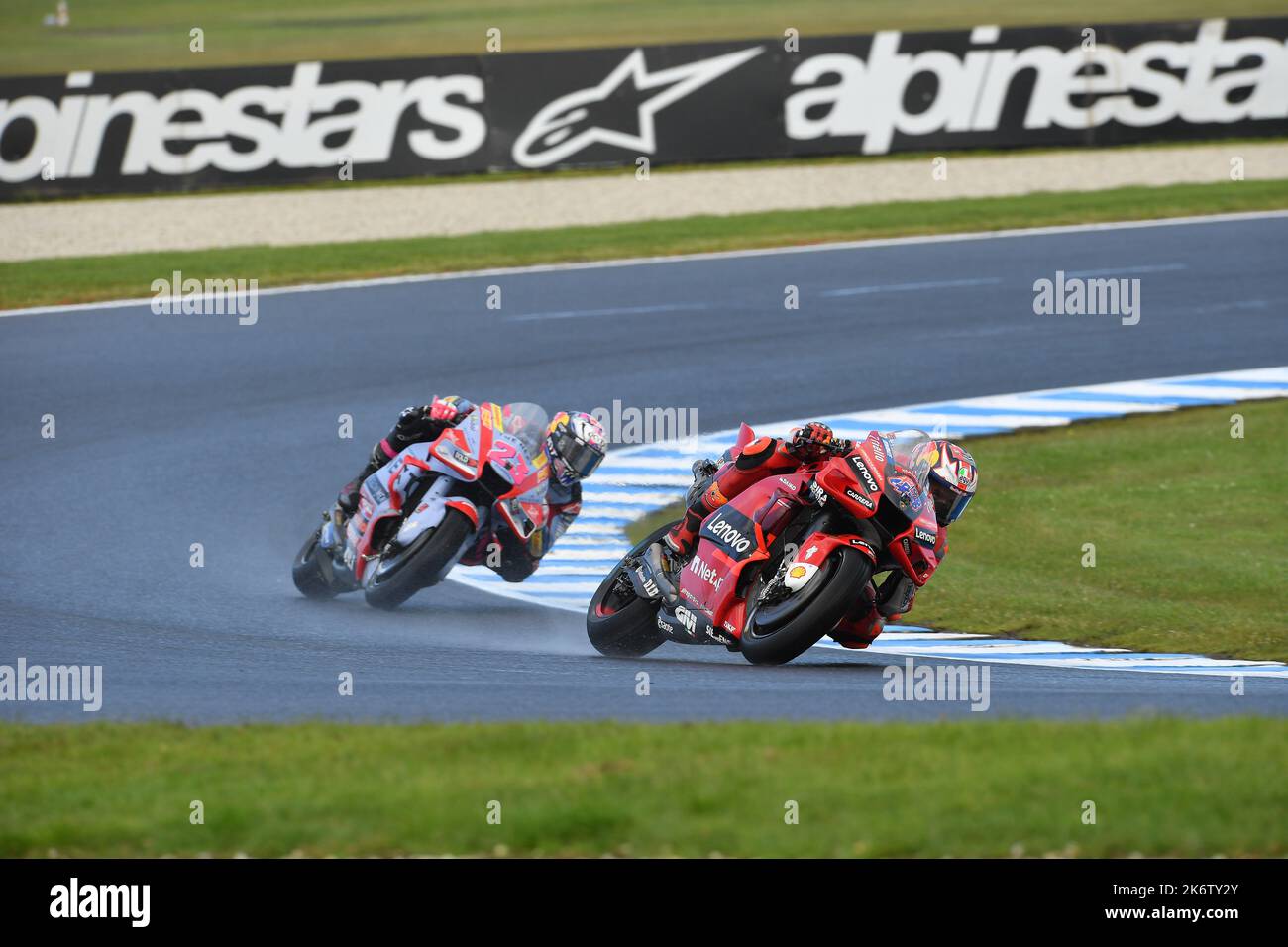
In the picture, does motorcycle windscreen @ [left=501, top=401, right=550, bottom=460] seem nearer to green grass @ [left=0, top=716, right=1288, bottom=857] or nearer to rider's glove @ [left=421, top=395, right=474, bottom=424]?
rider's glove @ [left=421, top=395, right=474, bottom=424]

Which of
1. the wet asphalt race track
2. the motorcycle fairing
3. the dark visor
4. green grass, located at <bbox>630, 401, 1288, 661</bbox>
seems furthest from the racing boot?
green grass, located at <bbox>630, 401, 1288, 661</bbox>

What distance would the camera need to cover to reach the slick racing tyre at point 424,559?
979cm

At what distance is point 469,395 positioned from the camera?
52.4ft

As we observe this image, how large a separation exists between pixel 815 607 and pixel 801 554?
0.27m

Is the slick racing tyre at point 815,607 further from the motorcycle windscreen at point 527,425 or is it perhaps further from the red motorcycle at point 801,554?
the motorcycle windscreen at point 527,425

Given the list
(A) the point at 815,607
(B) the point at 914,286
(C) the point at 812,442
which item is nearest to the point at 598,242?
(B) the point at 914,286

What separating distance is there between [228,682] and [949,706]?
10.9 feet

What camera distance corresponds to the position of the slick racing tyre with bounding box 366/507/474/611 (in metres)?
9.79

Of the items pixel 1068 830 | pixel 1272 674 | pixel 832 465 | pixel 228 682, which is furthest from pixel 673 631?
pixel 1068 830

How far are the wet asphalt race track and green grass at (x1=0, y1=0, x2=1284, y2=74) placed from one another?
17.0m

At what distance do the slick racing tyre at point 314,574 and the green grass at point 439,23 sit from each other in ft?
85.0

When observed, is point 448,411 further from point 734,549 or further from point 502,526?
point 734,549
